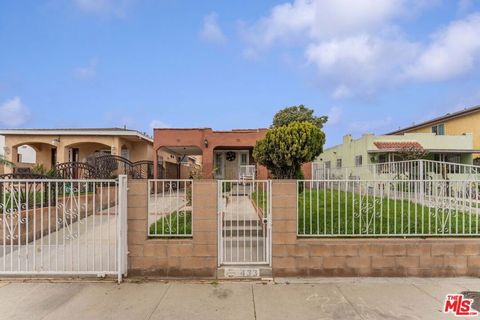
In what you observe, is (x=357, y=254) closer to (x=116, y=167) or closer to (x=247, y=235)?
(x=247, y=235)

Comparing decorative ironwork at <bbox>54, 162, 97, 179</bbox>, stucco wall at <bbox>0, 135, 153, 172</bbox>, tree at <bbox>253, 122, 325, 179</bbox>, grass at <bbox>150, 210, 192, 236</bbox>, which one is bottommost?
grass at <bbox>150, 210, 192, 236</bbox>

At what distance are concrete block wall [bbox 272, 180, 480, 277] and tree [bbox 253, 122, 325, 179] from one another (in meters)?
1.58

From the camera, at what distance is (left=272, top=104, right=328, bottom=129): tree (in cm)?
3112

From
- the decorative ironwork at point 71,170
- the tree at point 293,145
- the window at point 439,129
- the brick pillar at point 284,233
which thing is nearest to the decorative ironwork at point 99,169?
the decorative ironwork at point 71,170

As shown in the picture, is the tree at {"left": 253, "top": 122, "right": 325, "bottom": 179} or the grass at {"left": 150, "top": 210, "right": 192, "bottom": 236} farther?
the tree at {"left": 253, "top": 122, "right": 325, "bottom": 179}

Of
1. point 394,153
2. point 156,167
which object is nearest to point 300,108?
point 394,153

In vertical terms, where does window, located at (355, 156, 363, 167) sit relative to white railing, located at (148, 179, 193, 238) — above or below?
above

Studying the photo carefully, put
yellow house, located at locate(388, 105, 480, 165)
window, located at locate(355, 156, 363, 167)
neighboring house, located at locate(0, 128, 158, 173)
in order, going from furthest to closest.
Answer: yellow house, located at locate(388, 105, 480, 165)
window, located at locate(355, 156, 363, 167)
neighboring house, located at locate(0, 128, 158, 173)

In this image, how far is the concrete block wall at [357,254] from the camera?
5535 millimetres

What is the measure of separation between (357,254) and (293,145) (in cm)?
256

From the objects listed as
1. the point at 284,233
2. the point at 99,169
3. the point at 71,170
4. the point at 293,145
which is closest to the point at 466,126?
the point at 293,145

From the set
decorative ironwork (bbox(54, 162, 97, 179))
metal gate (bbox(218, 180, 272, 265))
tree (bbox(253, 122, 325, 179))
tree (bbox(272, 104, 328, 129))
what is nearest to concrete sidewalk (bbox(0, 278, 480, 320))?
metal gate (bbox(218, 180, 272, 265))

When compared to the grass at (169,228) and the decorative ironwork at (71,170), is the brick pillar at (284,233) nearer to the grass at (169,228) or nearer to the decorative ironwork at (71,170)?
the grass at (169,228)

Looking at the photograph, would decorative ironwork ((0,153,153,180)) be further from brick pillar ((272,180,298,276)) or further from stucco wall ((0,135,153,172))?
brick pillar ((272,180,298,276))
